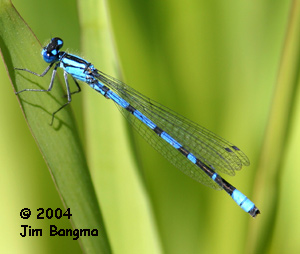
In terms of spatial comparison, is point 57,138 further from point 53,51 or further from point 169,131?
point 169,131

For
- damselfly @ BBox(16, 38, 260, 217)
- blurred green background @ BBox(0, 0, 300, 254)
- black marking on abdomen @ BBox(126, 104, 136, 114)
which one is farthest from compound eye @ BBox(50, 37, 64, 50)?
black marking on abdomen @ BBox(126, 104, 136, 114)

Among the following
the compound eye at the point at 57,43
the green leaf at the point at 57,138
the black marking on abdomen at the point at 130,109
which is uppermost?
the compound eye at the point at 57,43

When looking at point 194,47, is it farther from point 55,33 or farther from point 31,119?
point 31,119

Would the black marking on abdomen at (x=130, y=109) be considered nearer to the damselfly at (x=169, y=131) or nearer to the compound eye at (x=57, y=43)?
the damselfly at (x=169, y=131)

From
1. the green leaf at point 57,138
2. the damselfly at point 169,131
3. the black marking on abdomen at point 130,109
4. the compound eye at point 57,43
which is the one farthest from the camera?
the black marking on abdomen at point 130,109

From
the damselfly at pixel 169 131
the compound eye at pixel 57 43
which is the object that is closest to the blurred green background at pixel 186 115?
the damselfly at pixel 169 131

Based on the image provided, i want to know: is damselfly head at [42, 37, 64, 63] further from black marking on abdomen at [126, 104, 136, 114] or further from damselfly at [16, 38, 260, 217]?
black marking on abdomen at [126, 104, 136, 114]

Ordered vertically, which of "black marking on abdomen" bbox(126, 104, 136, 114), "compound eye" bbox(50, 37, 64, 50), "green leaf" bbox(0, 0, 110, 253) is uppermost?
"compound eye" bbox(50, 37, 64, 50)

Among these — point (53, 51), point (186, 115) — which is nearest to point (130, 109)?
point (53, 51)
